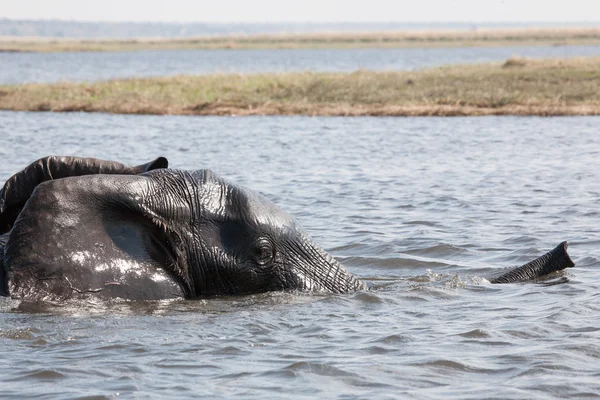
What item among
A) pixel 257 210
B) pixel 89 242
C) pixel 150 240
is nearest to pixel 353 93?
pixel 257 210

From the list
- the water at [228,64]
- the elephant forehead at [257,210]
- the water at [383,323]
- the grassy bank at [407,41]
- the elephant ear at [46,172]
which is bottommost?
the water at [383,323]

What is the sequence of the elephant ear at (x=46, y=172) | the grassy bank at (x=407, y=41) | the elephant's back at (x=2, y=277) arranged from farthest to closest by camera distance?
1. the grassy bank at (x=407, y=41)
2. the elephant ear at (x=46, y=172)
3. the elephant's back at (x=2, y=277)

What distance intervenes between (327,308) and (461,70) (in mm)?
30812

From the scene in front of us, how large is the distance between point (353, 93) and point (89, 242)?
86.4 ft

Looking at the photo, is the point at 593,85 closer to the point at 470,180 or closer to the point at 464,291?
the point at 470,180

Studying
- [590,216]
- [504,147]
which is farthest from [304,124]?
[590,216]

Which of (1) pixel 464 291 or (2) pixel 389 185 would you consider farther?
(2) pixel 389 185

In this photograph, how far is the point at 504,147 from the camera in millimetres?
19656

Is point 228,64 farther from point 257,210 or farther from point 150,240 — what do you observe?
point 150,240

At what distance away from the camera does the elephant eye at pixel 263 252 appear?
5934 millimetres

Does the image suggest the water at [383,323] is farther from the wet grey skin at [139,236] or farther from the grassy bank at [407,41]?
the grassy bank at [407,41]

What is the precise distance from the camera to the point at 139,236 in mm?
5805

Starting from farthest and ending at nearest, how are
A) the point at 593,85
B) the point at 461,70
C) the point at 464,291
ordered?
the point at 461,70
the point at 593,85
the point at 464,291

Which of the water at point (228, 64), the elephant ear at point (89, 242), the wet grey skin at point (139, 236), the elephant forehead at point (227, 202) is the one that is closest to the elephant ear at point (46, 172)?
the wet grey skin at point (139, 236)
